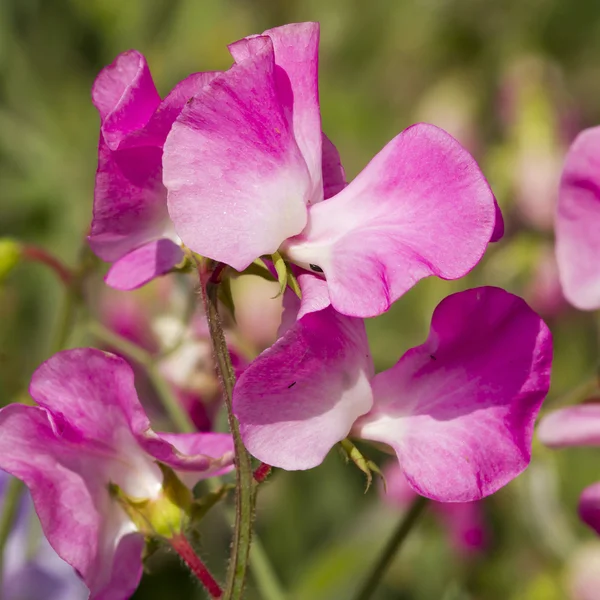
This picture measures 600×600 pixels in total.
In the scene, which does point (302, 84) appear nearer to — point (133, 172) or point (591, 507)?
point (133, 172)

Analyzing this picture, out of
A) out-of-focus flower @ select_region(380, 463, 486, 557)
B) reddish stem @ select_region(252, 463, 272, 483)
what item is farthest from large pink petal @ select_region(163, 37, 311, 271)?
out-of-focus flower @ select_region(380, 463, 486, 557)

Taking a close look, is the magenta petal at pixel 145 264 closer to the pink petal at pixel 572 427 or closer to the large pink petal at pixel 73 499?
the large pink petal at pixel 73 499

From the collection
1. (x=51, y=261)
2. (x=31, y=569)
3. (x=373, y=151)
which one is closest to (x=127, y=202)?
(x=51, y=261)

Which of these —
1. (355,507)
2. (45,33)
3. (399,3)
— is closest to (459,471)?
(355,507)

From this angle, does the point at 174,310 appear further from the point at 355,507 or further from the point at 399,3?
the point at 399,3

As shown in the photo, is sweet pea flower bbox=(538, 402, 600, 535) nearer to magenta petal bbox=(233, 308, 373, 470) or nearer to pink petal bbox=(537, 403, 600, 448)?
pink petal bbox=(537, 403, 600, 448)

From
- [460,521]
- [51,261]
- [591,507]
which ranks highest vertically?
[51,261]
